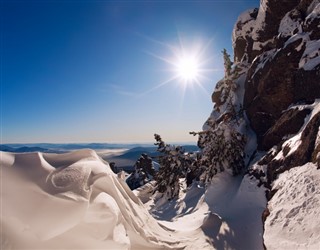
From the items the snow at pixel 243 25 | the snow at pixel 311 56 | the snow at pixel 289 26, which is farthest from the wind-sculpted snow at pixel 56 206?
the snow at pixel 243 25

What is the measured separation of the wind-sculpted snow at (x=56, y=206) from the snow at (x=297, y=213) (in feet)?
15.6

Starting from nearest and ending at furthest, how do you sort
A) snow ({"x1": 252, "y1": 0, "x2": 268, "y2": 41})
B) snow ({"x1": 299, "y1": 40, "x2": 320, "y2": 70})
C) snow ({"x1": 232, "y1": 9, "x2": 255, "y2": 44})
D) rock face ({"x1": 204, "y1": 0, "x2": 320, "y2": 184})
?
rock face ({"x1": 204, "y1": 0, "x2": 320, "y2": 184})
snow ({"x1": 299, "y1": 40, "x2": 320, "y2": 70})
snow ({"x1": 252, "y1": 0, "x2": 268, "y2": 41})
snow ({"x1": 232, "y1": 9, "x2": 255, "y2": 44})

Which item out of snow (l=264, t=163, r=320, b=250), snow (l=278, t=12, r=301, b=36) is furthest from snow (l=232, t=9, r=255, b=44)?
snow (l=264, t=163, r=320, b=250)

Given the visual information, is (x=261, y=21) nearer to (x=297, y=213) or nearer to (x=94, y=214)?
(x=297, y=213)

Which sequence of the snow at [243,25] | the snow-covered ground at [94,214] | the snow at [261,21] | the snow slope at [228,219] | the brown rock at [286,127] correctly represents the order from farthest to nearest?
1. the snow at [243,25]
2. the snow at [261,21]
3. the brown rock at [286,127]
4. the snow slope at [228,219]
5. the snow-covered ground at [94,214]

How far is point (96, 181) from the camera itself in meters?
7.91

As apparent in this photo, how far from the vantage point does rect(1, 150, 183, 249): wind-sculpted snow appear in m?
5.43

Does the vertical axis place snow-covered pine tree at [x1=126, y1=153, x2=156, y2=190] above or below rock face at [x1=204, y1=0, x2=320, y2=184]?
below

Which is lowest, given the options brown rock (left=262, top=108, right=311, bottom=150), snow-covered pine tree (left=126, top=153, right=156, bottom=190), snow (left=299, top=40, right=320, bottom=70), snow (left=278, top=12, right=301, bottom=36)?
snow-covered pine tree (left=126, top=153, right=156, bottom=190)

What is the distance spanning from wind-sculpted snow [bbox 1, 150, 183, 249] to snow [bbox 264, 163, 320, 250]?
4.77 m

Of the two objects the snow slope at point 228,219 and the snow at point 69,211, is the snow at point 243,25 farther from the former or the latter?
the snow at point 69,211

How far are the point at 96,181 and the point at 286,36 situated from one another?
64.2 ft

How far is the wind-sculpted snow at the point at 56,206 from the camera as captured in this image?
17.8ft

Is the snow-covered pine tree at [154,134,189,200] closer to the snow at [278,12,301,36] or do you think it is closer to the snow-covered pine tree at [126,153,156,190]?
the snow at [278,12,301,36]
